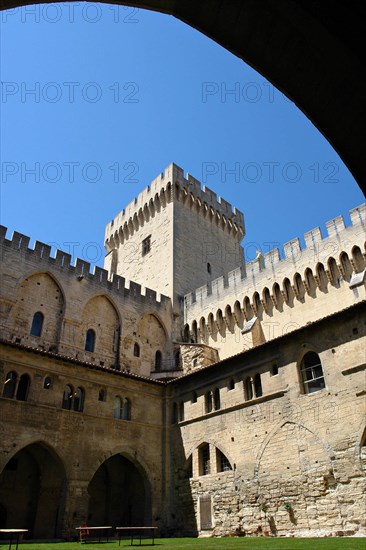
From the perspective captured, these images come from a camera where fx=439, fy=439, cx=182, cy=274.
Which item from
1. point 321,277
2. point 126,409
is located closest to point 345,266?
point 321,277

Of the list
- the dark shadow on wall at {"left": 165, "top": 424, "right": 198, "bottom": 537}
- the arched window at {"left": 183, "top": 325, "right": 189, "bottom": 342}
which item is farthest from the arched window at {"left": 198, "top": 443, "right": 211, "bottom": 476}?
the arched window at {"left": 183, "top": 325, "right": 189, "bottom": 342}

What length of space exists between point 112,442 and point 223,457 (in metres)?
5.13

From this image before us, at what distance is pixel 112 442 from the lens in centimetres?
2028

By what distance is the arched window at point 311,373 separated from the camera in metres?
17.6

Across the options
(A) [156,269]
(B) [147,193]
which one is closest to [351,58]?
(A) [156,269]

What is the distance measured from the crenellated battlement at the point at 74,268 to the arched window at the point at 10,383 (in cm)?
844

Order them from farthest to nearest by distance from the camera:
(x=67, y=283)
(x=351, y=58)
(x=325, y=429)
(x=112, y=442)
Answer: (x=67, y=283), (x=112, y=442), (x=325, y=429), (x=351, y=58)

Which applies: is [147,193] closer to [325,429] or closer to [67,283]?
[67,283]

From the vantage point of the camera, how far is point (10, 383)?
18.7 meters

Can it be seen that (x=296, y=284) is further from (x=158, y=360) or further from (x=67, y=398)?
(x=67, y=398)

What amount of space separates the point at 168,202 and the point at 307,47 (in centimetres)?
3524

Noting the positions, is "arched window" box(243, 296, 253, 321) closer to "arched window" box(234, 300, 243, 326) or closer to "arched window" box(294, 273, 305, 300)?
"arched window" box(234, 300, 243, 326)

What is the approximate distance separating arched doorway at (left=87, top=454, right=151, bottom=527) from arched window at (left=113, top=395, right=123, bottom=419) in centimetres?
264

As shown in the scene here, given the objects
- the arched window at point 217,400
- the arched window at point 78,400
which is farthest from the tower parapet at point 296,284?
the arched window at point 78,400
